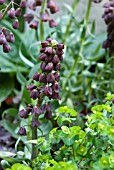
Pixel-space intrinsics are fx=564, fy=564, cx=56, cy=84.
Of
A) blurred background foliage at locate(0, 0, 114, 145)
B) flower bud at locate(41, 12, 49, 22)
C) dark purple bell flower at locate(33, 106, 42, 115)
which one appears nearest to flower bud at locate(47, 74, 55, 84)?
dark purple bell flower at locate(33, 106, 42, 115)

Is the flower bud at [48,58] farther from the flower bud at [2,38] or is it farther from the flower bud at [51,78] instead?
the flower bud at [2,38]

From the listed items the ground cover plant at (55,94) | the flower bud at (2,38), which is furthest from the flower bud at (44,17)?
the flower bud at (2,38)

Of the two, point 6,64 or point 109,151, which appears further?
point 6,64

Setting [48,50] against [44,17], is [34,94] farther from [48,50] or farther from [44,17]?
[44,17]

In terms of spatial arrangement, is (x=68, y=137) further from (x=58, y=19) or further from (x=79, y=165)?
(x=58, y=19)

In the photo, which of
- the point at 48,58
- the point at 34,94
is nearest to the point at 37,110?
the point at 34,94

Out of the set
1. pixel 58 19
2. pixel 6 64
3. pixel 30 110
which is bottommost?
pixel 30 110

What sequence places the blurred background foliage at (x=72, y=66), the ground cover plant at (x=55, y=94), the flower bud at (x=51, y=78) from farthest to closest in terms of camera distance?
the blurred background foliage at (x=72, y=66), the flower bud at (x=51, y=78), the ground cover plant at (x=55, y=94)

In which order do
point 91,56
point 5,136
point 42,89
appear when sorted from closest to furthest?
1. point 42,89
2. point 5,136
3. point 91,56

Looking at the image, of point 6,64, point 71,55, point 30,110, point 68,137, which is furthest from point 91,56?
point 68,137
